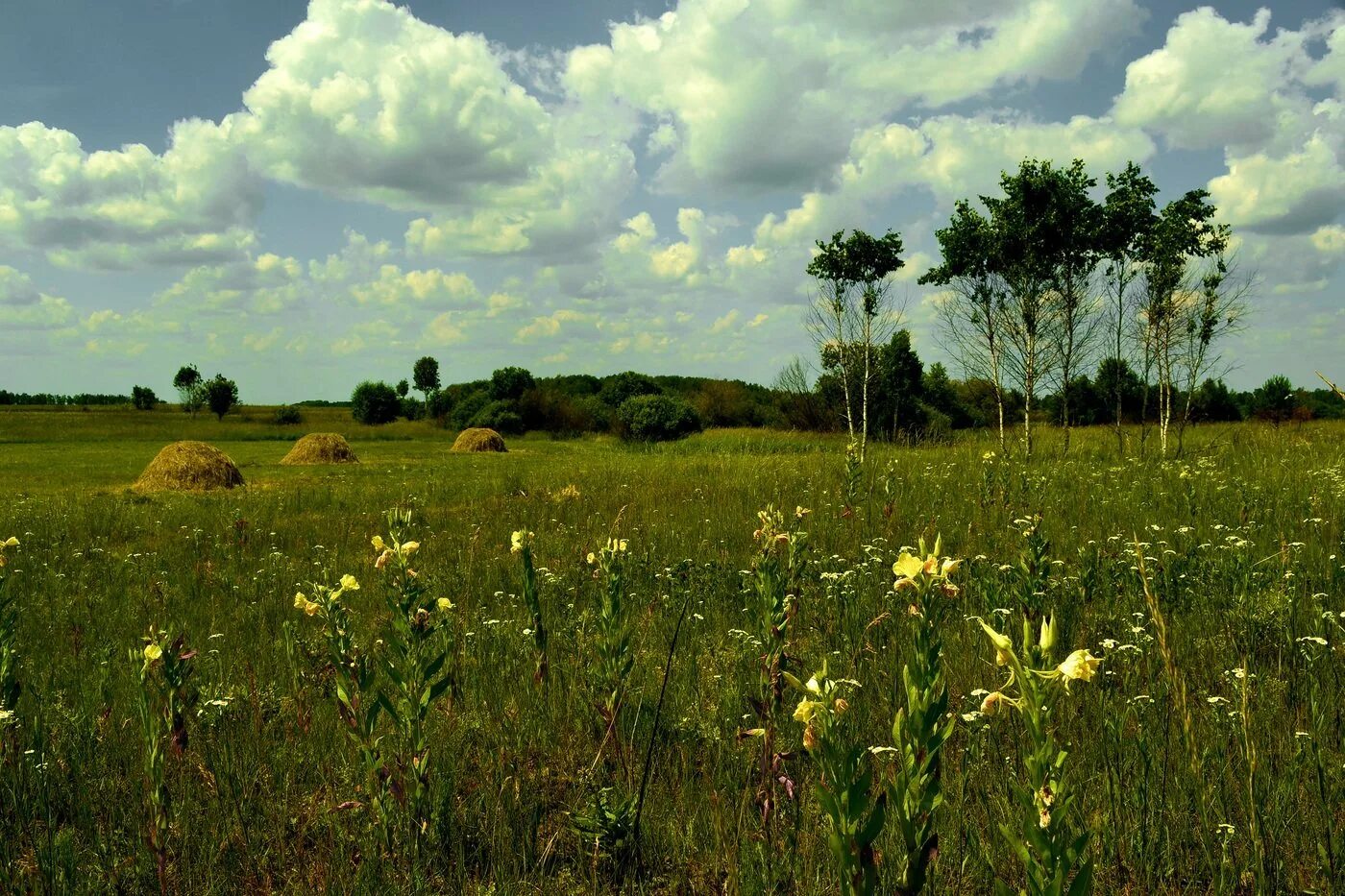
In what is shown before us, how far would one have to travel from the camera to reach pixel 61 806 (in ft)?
10.2

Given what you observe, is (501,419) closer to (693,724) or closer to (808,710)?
(693,724)

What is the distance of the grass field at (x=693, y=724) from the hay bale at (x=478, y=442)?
105 ft

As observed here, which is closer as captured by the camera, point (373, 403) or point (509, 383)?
point (509, 383)

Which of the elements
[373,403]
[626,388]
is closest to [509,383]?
[626,388]

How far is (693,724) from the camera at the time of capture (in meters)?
3.51

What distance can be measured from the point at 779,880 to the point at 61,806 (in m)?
3.16

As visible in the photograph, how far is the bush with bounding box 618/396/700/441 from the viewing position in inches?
2002

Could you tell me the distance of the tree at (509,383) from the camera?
66062 millimetres

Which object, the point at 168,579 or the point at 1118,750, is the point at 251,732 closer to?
the point at 1118,750

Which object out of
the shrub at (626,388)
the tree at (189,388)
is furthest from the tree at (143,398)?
the shrub at (626,388)

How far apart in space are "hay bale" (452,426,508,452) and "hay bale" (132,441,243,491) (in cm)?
1814

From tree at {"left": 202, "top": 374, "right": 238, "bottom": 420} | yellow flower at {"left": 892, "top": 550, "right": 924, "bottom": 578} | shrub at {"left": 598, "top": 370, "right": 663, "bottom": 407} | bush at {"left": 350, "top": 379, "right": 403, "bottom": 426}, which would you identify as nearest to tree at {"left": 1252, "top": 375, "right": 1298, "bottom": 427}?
yellow flower at {"left": 892, "top": 550, "right": 924, "bottom": 578}

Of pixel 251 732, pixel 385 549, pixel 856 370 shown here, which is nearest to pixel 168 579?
pixel 251 732

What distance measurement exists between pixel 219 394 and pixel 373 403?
23.3 m
